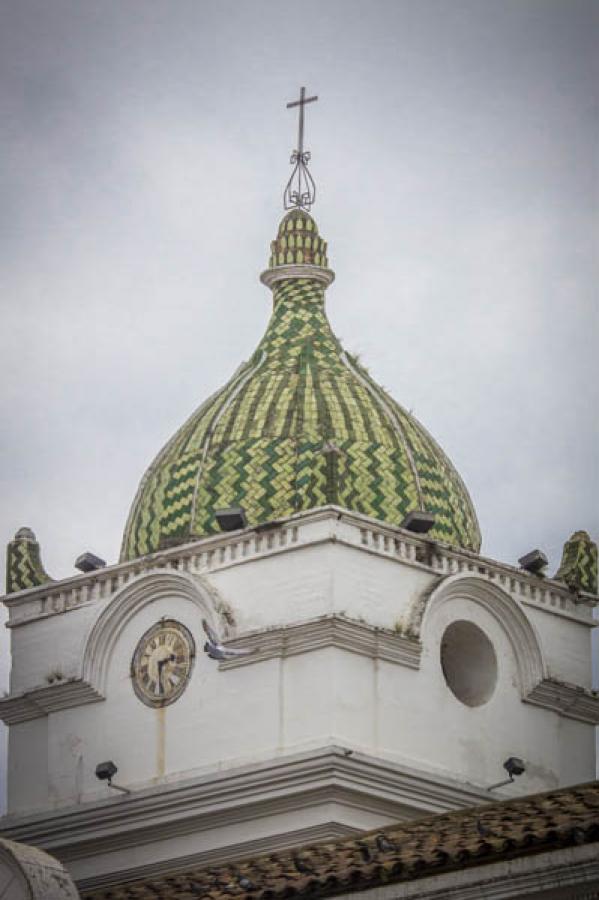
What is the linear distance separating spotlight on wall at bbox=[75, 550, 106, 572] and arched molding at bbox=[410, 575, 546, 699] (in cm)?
426

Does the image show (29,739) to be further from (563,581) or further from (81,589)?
(563,581)

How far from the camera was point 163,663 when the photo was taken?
110 feet

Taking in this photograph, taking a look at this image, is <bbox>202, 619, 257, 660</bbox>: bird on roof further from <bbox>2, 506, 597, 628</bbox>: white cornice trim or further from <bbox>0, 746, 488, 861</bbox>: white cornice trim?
<bbox>0, 746, 488, 861</bbox>: white cornice trim

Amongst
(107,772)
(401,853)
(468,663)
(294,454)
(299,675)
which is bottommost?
(401,853)

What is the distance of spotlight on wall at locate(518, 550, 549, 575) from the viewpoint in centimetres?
3456

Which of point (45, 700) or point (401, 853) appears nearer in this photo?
point (401, 853)

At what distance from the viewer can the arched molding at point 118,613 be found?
33.5 metres

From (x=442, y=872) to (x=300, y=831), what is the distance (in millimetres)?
7365

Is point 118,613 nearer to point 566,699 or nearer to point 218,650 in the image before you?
point 218,650

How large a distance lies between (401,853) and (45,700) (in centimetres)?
995

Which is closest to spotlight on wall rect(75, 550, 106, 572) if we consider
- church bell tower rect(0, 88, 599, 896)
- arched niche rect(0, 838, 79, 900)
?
church bell tower rect(0, 88, 599, 896)

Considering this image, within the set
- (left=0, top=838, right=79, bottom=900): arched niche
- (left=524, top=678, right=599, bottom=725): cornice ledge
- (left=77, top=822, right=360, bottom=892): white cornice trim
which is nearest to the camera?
(left=0, top=838, right=79, bottom=900): arched niche

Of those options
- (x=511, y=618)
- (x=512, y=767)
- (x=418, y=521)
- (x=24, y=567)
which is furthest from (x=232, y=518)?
(x=512, y=767)

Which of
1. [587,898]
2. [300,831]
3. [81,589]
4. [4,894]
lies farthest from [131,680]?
[587,898]
